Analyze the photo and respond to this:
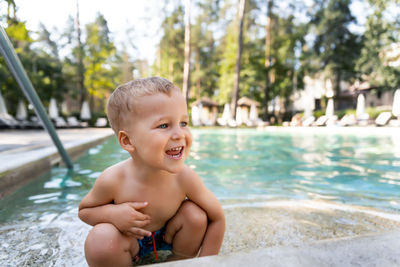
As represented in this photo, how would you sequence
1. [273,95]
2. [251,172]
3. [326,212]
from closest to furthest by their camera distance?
[326,212], [251,172], [273,95]

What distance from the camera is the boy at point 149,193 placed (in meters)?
1.16

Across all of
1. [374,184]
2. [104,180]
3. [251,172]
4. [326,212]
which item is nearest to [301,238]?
[326,212]

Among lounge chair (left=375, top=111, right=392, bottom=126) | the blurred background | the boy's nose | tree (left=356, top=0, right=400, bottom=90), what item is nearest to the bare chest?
the boy's nose

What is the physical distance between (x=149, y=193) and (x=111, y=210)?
0.18 metres

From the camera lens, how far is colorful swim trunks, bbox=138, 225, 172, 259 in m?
1.37

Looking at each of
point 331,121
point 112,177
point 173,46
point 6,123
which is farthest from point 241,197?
point 173,46

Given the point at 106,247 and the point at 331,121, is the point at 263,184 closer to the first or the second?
the point at 106,247

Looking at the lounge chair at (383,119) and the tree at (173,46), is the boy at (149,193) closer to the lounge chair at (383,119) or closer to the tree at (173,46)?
the lounge chair at (383,119)

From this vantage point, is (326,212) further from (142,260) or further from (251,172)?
(251,172)

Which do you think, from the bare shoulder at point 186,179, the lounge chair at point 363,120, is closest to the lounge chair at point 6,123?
the bare shoulder at point 186,179

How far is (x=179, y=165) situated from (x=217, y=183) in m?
2.64

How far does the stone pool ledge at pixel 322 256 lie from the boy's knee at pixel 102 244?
1.21 feet

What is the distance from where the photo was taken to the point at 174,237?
54.4 inches

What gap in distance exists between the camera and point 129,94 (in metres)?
1.22
